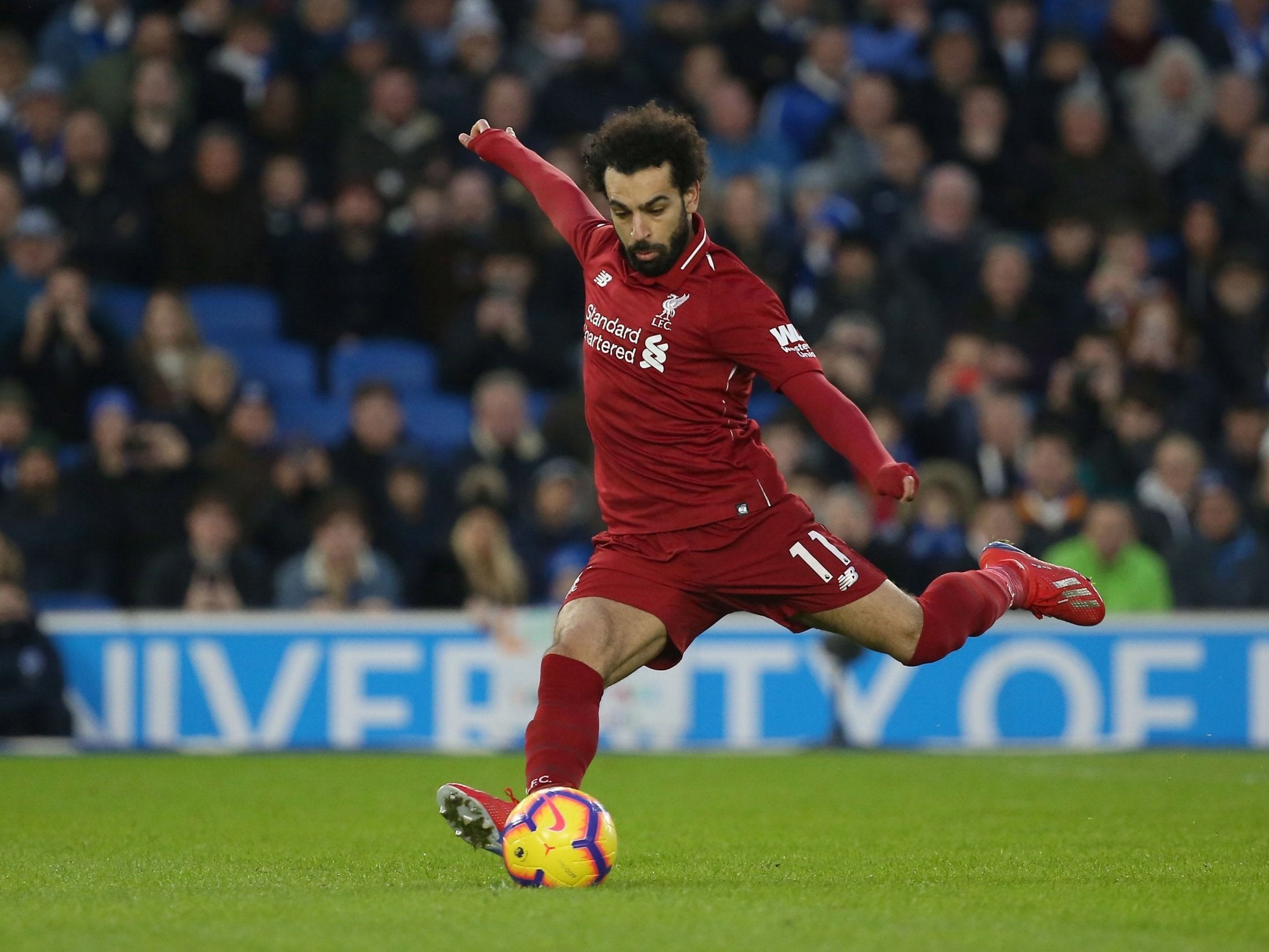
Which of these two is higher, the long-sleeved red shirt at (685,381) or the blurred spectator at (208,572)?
the long-sleeved red shirt at (685,381)

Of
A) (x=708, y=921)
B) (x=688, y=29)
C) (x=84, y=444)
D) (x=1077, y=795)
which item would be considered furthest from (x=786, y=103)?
(x=708, y=921)

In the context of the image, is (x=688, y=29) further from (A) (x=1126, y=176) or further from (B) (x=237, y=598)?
(B) (x=237, y=598)

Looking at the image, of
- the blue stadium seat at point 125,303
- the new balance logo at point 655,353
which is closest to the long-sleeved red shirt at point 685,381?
the new balance logo at point 655,353

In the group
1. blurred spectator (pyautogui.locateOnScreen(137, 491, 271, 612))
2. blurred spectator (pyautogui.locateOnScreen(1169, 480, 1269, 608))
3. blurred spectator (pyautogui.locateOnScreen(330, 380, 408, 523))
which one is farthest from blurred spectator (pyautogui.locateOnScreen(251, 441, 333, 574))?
blurred spectator (pyautogui.locateOnScreen(1169, 480, 1269, 608))

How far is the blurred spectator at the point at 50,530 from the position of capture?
39.8 ft

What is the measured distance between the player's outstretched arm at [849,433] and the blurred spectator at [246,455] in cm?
716

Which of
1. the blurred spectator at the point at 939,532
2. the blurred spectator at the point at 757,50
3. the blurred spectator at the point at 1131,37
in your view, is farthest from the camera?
the blurred spectator at the point at 1131,37

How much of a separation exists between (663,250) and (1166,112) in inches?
439

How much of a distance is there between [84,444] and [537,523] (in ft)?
10.5

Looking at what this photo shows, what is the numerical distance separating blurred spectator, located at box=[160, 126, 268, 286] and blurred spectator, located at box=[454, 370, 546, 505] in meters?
2.44

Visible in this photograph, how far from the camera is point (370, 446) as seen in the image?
12836 mm

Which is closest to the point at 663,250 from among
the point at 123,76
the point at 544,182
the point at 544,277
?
the point at 544,182

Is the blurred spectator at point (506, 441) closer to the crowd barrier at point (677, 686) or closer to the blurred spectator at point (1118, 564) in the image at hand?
the crowd barrier at point (677, 686)

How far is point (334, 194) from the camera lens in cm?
1468
